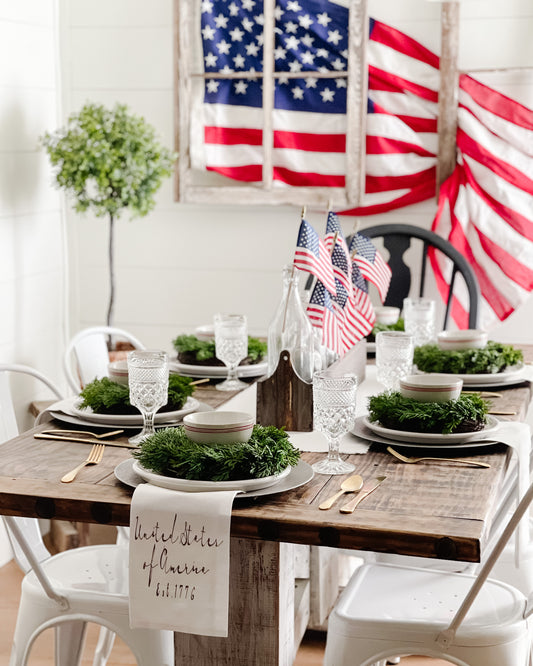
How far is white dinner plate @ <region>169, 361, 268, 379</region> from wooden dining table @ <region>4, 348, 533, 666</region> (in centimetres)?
59

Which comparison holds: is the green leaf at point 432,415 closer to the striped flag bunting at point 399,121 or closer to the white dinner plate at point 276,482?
the white dinner plate at point 276,482

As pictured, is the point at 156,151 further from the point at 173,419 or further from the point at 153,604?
the point at 153,604

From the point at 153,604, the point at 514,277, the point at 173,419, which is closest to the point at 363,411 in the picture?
the point at 173,419

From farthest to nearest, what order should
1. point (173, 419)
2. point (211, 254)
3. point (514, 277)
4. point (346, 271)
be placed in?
1. point (211, 254)
2. point (514, 277)
3. point (346, 271)
4. point (173, 419)

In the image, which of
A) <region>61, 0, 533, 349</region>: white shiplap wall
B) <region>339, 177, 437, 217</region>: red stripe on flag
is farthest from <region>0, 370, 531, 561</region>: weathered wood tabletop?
<region>61, 0, 533, 349</region>: white shiplap wall

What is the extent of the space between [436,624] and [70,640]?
2.63 ft

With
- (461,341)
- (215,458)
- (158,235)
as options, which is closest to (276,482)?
(215,458)

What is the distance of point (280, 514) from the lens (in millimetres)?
1439

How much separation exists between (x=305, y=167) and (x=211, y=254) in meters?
0.53

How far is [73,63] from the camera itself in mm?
3922

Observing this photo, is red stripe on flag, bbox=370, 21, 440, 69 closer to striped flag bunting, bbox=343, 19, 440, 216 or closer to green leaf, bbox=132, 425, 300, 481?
striped flag bunting, bbox=343, 19, 440, 216

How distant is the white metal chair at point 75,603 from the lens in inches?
72.4

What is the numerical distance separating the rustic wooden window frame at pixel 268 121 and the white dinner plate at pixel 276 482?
2101mm

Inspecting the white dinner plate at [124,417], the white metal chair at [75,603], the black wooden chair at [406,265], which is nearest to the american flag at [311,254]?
the white dinner plate at [124,417]
